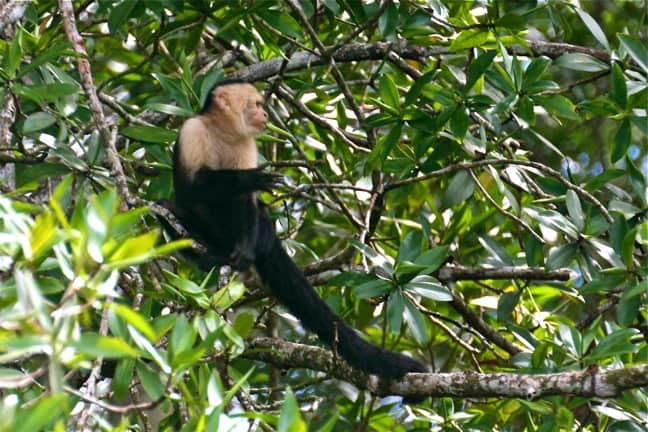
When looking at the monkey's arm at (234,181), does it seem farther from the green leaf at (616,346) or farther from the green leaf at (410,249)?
the green leaf at (616,346)

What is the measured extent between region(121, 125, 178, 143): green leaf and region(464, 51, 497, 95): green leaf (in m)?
1.32

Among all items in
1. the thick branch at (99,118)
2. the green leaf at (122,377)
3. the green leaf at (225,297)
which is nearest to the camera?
the green leaf at (122,377)

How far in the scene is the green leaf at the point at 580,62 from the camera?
4094mm

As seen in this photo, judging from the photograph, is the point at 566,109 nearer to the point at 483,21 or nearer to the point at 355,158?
the point at 483,21

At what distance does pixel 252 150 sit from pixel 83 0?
1.19m

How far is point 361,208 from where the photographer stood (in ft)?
16.3

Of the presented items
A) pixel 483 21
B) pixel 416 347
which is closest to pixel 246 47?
pixel 483 21

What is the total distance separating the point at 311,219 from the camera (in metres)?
5.09

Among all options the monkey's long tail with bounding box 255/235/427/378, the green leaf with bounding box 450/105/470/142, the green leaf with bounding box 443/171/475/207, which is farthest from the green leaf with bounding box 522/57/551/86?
the monkey's long tail with bounding box 255/235/427/378

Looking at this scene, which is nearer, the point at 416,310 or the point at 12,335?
the point at 12,335

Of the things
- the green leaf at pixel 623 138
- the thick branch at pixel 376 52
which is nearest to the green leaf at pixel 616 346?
the green leaf at pixel 623 138

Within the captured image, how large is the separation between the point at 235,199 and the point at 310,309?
643 mm

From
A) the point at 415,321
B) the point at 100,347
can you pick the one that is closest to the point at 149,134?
the point at 415,321

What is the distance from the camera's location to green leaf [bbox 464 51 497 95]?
393cm
